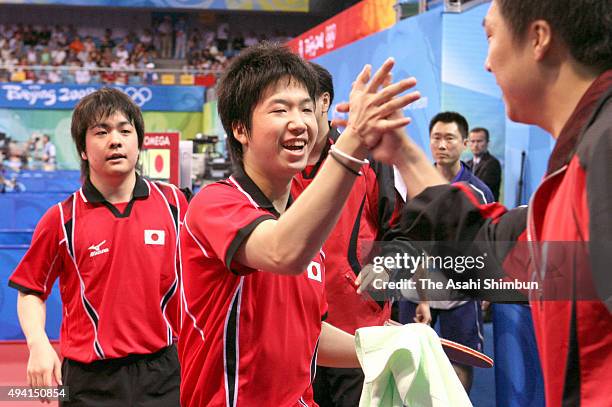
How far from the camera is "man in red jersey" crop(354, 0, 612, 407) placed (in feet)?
3.67

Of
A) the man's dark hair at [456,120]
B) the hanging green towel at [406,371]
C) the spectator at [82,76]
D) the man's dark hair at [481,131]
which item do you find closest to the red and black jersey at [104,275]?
the hanging green towel at [406,371]

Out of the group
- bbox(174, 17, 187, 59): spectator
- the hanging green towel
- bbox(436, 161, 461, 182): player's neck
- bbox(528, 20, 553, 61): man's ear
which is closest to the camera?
bbox(528, 20, 553, 61): man's ear

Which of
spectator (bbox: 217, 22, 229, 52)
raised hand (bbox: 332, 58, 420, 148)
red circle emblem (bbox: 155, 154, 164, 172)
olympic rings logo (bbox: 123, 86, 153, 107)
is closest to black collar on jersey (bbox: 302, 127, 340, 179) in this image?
raised hand (bbox: 332, 58, 420, 148)

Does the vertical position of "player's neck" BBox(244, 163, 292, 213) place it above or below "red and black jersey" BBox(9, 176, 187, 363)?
above

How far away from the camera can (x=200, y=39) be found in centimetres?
2430

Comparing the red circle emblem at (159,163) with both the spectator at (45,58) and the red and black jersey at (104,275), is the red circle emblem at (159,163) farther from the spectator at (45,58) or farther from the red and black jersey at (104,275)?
the spectator at (45,58)

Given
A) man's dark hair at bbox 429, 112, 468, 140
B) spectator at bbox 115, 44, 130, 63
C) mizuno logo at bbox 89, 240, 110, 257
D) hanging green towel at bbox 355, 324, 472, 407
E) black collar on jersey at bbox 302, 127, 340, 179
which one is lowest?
hanging green towel at bbox 355, 324, 472, 407

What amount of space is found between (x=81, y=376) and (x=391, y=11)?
7.44 m

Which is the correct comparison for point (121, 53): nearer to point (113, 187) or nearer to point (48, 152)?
point (48, 152)

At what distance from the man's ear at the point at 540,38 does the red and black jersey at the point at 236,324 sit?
82cm

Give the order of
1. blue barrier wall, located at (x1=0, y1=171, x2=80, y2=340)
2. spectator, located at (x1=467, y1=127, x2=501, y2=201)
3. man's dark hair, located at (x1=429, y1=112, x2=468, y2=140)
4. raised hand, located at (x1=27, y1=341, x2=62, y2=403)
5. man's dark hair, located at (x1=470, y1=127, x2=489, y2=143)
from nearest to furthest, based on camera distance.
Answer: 1. raised hand, located at (x1=27, y1=341, x2=62, y2=403)
2. man's dark hair, located at (x1=429, y1=112, x2=468, y2=140)
3. blue barrier wall, located at (x1=0, y1=171, x2=80, y2=340)
4. spectator, located at (x1=467, y1=127, x2=501, y2=201)
5. man's dark hair, located at (x1=470, y1=127, x2=489, y2=143)

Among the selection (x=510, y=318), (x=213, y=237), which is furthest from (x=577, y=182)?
(x=510, y=318)

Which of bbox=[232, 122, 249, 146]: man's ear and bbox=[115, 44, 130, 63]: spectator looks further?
bbox=[115, 44, 130, 63]: spectator

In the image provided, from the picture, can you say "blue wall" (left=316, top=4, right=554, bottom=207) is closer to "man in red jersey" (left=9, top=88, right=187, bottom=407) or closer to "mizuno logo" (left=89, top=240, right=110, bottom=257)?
"man in red jersey" (left=9, top=88, right=187, bottom=407)
